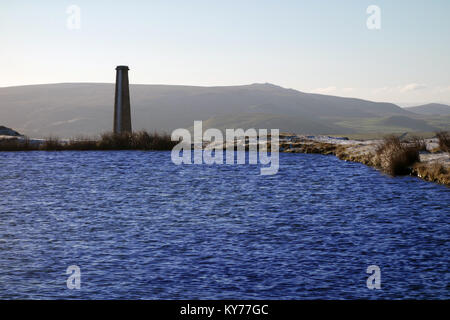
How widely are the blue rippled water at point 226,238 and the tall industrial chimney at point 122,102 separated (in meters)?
31.5

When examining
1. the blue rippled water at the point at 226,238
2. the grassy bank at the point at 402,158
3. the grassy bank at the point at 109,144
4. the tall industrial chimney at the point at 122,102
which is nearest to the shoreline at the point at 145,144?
the grassy bank at the point at 109,144

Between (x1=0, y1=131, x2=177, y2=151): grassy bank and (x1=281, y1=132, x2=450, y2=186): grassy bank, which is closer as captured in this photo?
(x1=281, y1=132, x2=450, y2=186): grassy bank

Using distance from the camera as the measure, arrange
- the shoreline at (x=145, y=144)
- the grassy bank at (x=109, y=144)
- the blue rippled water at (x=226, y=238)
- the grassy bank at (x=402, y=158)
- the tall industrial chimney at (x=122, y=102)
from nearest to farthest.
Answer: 1. the blue rippled water at (x=226, y=238)
2. the grassy bank at (x=402, y=158)
3. the shoreline at (x=145, y=144)
4. the grassy bank at (x=109, y=144)
5. the tall industrial chimney at (x=122, y=102)

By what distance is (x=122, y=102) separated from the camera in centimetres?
6338

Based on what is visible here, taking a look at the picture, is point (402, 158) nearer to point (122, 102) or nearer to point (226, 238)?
point (226, 238)

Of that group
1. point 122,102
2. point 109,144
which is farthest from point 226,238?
point 122,102

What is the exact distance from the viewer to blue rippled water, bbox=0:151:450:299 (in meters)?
12.4

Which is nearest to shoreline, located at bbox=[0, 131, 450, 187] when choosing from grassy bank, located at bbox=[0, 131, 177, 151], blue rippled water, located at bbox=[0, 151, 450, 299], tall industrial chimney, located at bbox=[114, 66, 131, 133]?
grassy bank, located at bbox=[0, 131, 177, 151]

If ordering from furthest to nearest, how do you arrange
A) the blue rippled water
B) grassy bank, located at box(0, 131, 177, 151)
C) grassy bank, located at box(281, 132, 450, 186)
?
1. grassy bank, located at box(0, 131, 177, 151)
2. grassy bank, located at box(281, 132, 450, 186)
3. the blue rippled water

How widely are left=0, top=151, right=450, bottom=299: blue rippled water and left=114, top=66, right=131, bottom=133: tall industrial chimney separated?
Answer: 3146 cm

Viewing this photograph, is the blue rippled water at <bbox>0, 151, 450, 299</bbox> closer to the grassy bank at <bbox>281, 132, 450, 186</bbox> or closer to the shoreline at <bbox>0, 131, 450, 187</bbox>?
the grassy bank at <bbox>281, 132, 450, 186</bbox>

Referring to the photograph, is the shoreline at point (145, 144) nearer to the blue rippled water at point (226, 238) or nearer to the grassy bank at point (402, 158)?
the grassy bank at point (402, 158)

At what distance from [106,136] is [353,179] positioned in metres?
31.5

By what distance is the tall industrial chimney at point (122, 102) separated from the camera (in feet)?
208
